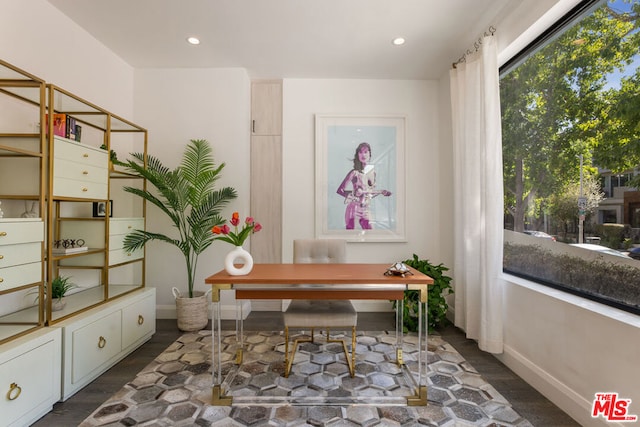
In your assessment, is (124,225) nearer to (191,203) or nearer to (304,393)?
(191,203)

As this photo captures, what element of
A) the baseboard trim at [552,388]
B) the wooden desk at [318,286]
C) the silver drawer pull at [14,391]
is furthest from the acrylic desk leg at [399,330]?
the silver drawer pull at [14,391]

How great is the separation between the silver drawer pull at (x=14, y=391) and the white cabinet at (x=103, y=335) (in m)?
0.29

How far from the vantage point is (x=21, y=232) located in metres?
1.70

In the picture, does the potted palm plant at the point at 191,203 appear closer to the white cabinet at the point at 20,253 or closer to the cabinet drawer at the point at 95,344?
the cabinet drawer at the point at 95,344

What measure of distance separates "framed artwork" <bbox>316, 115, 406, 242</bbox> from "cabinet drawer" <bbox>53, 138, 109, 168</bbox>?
2.12 meters

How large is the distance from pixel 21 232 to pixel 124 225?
99 cm

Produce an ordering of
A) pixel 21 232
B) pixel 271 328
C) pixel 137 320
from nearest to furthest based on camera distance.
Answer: pixel 21 232
pixel 137 320
pixel 271 328

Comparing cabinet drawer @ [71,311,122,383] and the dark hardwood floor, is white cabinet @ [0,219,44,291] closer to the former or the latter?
cabinet drawer @ [71,311,122,383]

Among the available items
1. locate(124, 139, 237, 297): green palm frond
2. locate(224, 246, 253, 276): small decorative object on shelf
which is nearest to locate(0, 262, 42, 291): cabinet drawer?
locate(124, 139, 237, 297): green palm frond

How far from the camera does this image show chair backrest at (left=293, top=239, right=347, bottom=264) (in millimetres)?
2621

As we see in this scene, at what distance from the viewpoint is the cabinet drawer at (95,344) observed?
1977 mm

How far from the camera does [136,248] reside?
280cm

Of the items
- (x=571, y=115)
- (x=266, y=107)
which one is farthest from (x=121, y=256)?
(x=571, y=115)

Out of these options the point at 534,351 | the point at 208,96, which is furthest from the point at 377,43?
the point at 534,351
